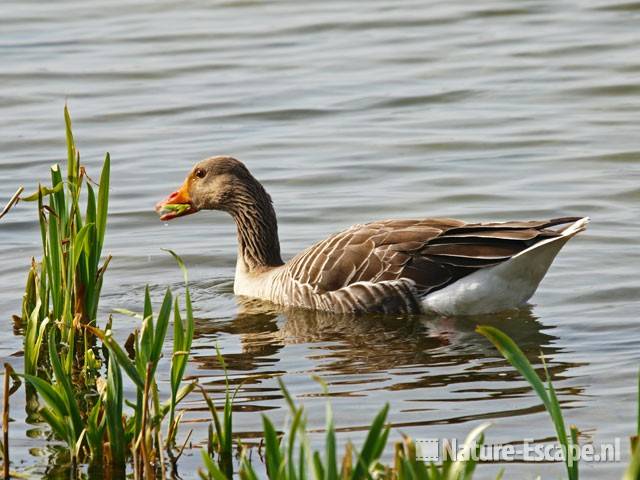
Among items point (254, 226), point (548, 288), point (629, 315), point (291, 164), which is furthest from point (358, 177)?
point (629, 315)

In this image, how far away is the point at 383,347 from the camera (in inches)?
340

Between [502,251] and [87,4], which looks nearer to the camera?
[502,251]

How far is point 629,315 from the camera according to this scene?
8.96m

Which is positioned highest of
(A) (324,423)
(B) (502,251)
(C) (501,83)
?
(C) (501,83)

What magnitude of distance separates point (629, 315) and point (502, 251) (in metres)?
0.97

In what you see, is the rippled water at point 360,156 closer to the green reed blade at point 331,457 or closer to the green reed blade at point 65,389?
the green reed blade at point 65,389

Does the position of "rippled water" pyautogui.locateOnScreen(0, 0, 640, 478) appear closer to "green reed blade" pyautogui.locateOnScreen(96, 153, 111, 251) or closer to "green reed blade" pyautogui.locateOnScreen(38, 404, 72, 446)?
"green reed blade" pyautogui.locateOnScreen(38, 404, 72, 446)

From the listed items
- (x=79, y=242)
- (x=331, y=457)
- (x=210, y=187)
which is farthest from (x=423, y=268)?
(x=331, y=457)

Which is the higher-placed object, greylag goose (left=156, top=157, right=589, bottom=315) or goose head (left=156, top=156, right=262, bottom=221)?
goose head (left=156, top=156, right=262, bottom=221)

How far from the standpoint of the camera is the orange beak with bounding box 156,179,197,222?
10.8 meters

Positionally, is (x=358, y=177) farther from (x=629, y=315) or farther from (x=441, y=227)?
(x=629, y=315)

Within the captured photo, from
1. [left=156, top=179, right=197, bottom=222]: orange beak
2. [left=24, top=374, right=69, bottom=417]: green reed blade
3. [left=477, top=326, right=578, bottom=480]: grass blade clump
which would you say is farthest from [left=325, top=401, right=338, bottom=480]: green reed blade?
[left=156, top=179, right=197, bottom=222]: orange beak

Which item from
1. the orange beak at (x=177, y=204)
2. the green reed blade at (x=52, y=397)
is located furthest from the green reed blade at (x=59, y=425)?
the orange beak at (x=177, y=204)

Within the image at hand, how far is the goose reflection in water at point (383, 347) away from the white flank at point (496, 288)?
0.32ft
